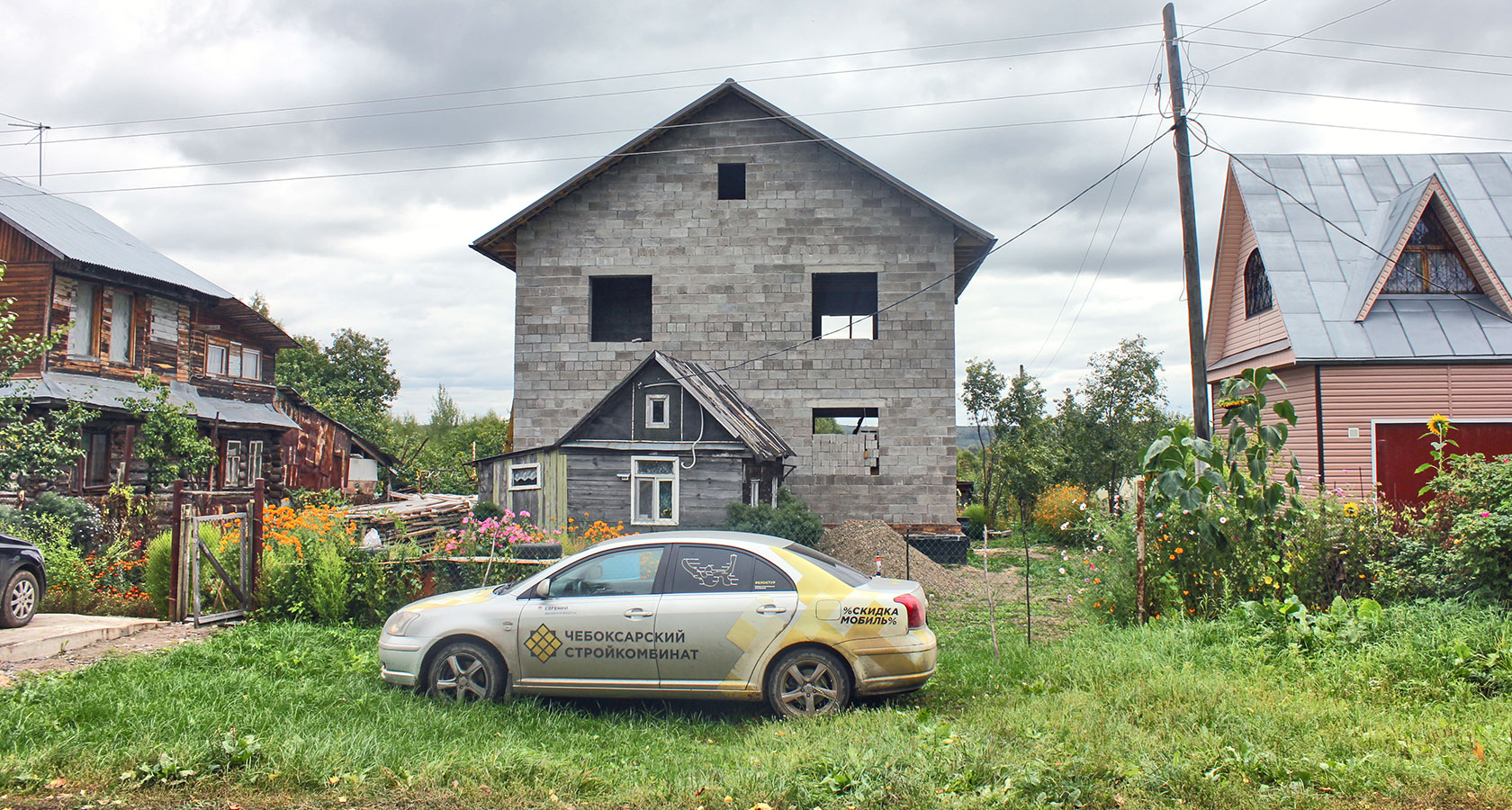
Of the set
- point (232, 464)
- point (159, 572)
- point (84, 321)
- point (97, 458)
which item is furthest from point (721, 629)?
point (232, 464)

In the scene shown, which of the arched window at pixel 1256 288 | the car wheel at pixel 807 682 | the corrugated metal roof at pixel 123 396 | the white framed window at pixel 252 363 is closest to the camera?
the car wheel at pixel 807 682

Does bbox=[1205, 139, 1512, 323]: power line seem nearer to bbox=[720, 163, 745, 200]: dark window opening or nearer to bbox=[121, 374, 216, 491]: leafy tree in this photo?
bbox=[720, 163, 745, 200]: dark window opening

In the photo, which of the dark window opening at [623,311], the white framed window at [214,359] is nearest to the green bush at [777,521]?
the dark window opening at [623,311]

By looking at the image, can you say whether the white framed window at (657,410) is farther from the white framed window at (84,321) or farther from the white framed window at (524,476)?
the white framed window at (84,321)

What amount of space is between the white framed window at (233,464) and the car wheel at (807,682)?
24.9m

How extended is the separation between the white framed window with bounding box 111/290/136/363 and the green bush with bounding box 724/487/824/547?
58.0 feet

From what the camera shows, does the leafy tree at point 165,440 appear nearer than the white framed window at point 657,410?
No

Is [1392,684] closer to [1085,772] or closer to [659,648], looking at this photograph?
[1085,772]

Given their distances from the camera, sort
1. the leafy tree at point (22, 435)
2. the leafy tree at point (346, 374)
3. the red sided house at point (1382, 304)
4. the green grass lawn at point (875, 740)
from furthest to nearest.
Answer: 1. the leafy tree at point (346, 374)
2. the red sided house at point (1382, 304)
3. the leafy tree at point (22, 435)
4. the green grass lawn at point (875, 740)

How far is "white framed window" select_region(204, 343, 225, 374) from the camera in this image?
27.0 meters

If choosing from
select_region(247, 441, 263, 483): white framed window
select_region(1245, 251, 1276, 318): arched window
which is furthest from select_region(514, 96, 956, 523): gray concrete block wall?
select_region(247, 441, 263, 483): white framed window

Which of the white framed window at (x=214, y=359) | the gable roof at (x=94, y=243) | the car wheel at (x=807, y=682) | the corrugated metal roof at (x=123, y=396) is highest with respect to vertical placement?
the gable roof at (x=94, y=243)

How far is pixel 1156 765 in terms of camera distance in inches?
196

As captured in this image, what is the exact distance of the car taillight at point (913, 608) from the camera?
22.9ft
